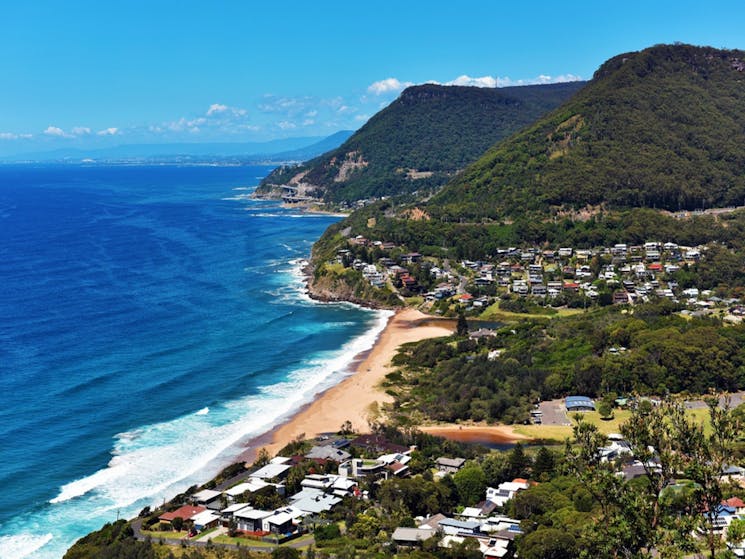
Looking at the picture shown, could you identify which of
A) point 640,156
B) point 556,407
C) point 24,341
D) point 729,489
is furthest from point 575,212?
point 729,489

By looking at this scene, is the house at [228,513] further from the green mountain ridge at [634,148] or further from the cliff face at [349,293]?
the green mountain ridge at [634,148]

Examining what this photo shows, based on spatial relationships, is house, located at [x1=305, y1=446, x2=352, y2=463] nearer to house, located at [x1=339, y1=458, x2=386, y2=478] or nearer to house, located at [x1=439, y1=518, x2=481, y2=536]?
house, located at [x1=339, y1=458, x2=386, y2=478]

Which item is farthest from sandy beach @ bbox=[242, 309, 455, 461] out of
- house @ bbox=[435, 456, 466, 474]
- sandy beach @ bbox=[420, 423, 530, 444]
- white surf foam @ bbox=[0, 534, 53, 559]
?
white surf foam @ bbox=[0, 534, 53, 559]

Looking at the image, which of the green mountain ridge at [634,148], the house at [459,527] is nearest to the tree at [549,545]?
the house at [459,527]

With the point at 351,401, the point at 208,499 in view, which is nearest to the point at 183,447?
the point at 208,499

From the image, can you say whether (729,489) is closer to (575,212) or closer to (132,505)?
(132,505)

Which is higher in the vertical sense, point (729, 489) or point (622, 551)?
point (729, 489)
